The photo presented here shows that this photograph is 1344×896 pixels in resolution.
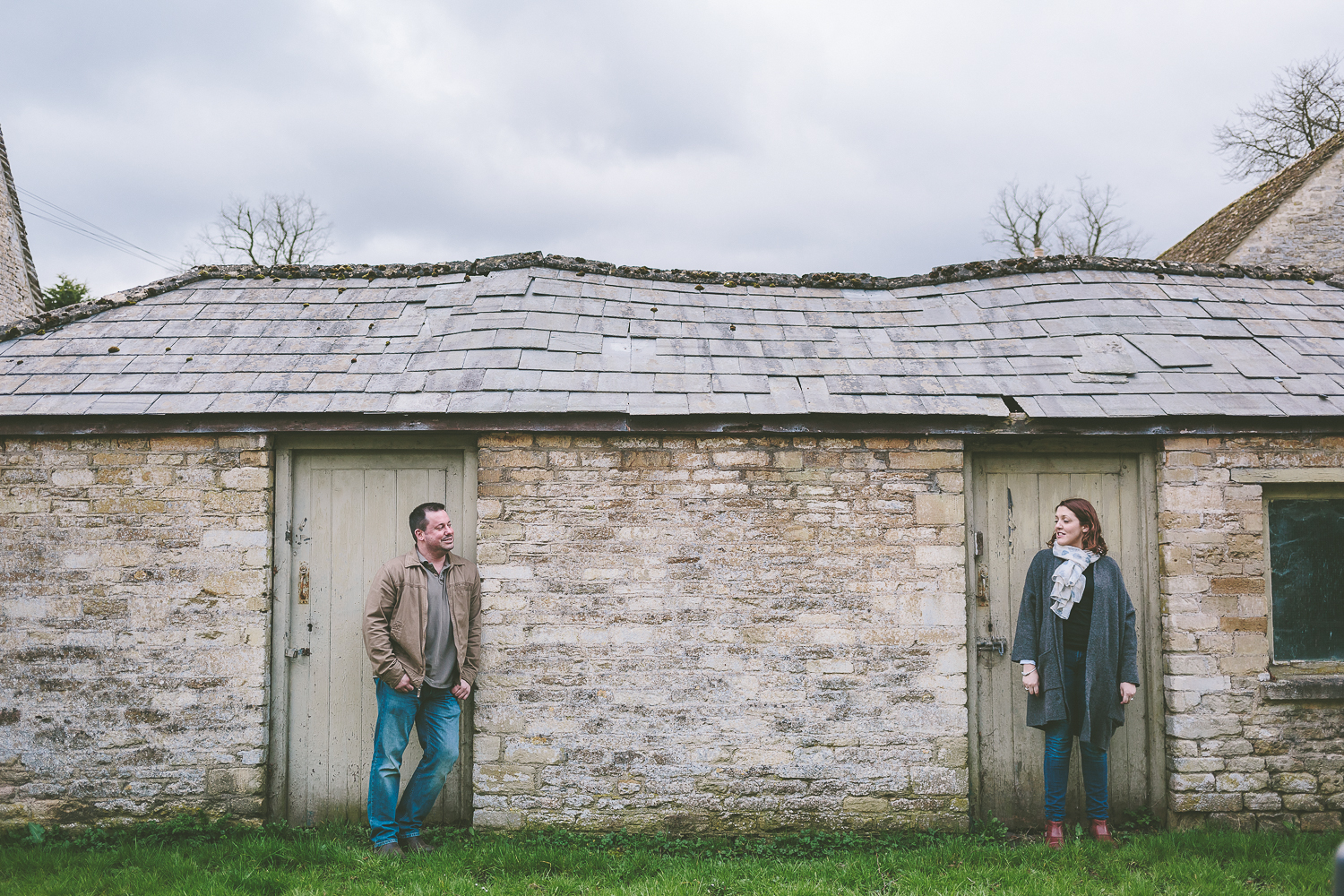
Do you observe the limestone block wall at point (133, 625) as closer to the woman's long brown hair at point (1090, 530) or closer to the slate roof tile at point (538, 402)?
the slate roof tile at point (538, 402)

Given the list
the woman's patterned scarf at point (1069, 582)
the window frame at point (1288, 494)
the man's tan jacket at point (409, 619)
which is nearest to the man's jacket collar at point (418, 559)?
the man's tan jacket at point (409, 619)

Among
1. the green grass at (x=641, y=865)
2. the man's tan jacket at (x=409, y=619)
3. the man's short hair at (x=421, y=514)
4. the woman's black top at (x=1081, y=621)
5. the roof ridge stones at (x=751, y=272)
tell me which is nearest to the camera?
the green grass at (x=641, y=865)

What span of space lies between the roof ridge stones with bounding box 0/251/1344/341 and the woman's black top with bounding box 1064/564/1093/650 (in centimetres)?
326

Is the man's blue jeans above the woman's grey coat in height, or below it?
below

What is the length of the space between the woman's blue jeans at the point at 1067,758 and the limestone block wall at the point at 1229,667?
2.31ft

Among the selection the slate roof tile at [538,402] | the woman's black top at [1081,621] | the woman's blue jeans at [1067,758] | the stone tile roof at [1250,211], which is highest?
the stone tile roof at [1250,211]

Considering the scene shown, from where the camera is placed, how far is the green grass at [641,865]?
4.26 m

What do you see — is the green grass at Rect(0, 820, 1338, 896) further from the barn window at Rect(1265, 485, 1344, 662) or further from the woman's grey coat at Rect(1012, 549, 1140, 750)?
the barn window at Rect(1265, 485, 1344, 662)

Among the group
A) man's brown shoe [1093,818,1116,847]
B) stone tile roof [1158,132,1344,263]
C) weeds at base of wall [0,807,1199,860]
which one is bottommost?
weeds at base of wall [0,807,1199,860]

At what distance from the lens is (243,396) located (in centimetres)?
528

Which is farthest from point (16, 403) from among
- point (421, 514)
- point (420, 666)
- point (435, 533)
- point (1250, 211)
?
point (1250, 211)

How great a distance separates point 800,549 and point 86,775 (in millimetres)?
4819

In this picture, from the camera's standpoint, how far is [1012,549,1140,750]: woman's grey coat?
4.69 metres

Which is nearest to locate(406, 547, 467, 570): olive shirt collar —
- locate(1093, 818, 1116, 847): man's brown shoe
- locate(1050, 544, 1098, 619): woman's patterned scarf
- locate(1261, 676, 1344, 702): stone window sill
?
locate(1050, 544, 1098, 619): woman's patterned scarf
